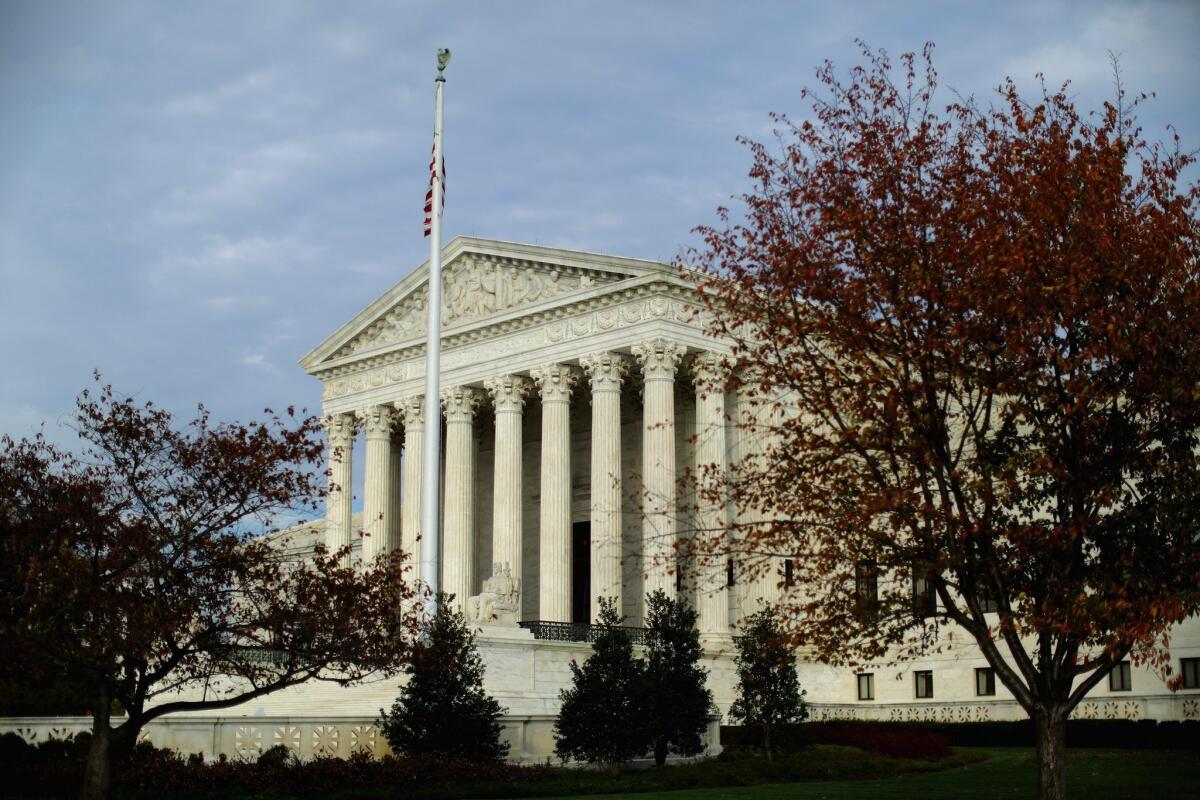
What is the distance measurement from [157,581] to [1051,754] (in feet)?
48.3

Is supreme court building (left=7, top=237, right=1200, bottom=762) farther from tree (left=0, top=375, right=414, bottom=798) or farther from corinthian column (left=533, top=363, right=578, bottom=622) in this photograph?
tree (left=0, top=375, right=414, bottom=798)

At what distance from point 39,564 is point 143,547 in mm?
1849

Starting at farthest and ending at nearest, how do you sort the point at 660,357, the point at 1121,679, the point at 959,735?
the point at 660,357 < the point at 1121,679 < the point at 959,735

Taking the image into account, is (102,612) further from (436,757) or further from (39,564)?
(436,757)

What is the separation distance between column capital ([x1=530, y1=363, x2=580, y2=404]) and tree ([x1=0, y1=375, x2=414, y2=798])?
104 feet

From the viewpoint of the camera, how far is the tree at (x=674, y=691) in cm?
3609

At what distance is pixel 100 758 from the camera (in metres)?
24.2

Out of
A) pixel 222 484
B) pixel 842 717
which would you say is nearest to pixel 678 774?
pixel 222 484

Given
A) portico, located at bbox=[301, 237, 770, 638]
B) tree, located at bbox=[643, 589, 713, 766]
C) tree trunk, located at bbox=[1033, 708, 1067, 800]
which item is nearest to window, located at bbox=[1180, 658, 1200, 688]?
portico, located at bbox=[301, 237, 770, 638]

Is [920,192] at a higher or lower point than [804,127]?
lower

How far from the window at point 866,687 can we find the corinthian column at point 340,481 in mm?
22580

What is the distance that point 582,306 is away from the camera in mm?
57969

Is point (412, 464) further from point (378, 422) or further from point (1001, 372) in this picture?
point (1001, 372)

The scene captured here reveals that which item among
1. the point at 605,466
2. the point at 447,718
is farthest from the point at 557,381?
the point at 447,718
